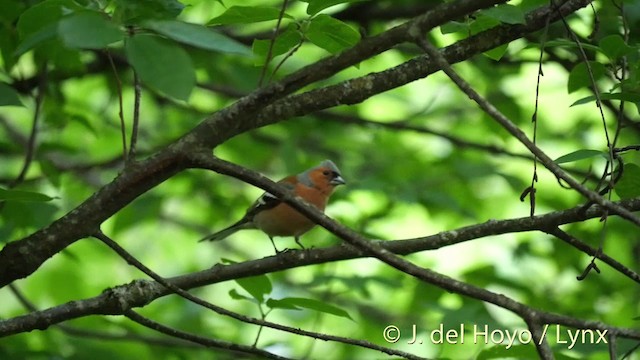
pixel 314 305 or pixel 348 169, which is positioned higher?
pixel 348 169

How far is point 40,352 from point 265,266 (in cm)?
171

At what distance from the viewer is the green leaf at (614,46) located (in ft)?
10.3

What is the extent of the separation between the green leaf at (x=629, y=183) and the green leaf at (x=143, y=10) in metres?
1.63

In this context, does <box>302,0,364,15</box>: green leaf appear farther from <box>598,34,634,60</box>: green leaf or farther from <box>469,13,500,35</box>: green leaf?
<box>598,34,634,60</box>: green leaf

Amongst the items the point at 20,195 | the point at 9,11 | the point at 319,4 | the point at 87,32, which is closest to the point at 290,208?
the point at 9,11

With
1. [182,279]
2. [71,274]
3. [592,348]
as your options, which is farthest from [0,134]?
[592,348]

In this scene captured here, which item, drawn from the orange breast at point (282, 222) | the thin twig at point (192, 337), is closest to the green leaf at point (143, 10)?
the thin twig at point (192, 337)

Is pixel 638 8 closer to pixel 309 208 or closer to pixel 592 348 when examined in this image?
pixel 592 348

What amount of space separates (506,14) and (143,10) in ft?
3.59

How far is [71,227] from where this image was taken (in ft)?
10.1

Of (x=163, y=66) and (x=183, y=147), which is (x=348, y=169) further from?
(x=163, y=66)

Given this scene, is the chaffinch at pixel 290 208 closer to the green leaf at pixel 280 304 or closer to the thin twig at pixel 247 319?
the green leaf at pixel 280 304

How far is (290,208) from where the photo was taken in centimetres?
675

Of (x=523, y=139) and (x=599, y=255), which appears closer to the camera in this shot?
(x=523, y=139)
